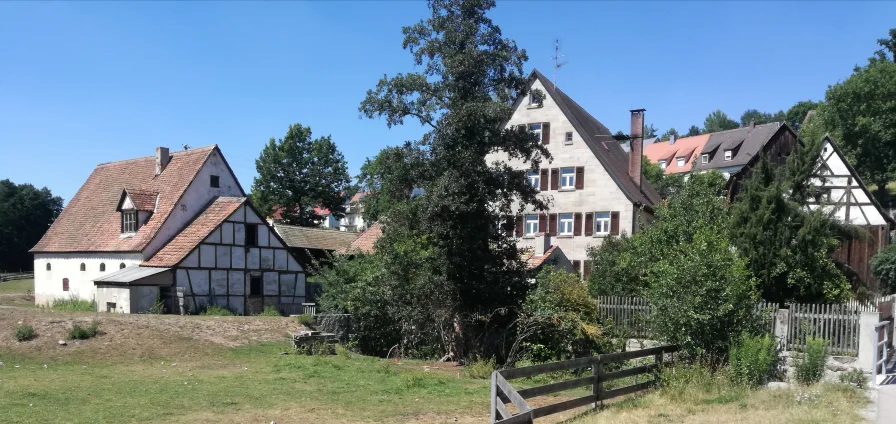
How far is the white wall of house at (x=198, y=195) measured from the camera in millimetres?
33188

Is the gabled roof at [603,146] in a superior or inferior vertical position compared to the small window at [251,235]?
superior

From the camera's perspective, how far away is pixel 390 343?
26.6m

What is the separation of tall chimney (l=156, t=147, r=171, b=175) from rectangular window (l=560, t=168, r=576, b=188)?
22742mm

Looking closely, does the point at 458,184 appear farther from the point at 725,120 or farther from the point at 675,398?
the point at 725,120

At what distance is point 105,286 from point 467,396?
22.1 metres

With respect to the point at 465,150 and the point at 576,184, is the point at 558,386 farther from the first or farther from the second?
the point at 576,184

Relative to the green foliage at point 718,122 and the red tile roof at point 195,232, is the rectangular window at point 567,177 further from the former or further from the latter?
the green foliage at point 718,122

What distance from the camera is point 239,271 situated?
3381cm

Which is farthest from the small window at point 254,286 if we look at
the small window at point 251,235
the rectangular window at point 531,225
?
the rectangular window at point 531,225

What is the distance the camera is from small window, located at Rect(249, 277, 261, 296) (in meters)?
34.4

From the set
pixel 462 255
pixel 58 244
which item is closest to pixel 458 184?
pixel 462 255

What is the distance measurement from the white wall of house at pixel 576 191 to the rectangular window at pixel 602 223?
0.30 metres

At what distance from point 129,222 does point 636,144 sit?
96.3 ft

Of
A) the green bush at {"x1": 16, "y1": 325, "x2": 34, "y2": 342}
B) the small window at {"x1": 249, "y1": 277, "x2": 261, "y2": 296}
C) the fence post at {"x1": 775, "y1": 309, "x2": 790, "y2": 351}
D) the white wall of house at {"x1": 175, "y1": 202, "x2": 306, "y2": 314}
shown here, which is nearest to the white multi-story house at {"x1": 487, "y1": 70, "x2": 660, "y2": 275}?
the white wall of house at {"x1": 175, "y1": 202, "x2": 306, "y2": 314}
